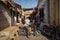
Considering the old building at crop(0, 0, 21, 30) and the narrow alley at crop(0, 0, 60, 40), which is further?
the old building at crop(0, 0, 21, 30)

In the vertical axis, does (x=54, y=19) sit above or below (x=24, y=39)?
above

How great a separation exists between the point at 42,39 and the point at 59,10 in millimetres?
2566

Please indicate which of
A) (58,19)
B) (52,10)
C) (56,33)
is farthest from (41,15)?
(56,33)

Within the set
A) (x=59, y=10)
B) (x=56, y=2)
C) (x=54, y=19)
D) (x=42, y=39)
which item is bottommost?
(x=42, y=39)

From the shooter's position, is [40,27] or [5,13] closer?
[40,27]

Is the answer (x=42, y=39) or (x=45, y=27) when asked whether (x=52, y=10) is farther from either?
(x=42, y=39)

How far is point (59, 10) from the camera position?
27.3ft

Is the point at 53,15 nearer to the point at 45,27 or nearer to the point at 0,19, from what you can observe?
the point at 45,27

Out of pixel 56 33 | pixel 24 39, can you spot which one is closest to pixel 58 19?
pixel 56 33

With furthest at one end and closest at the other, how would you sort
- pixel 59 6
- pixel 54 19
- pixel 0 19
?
pixel 0 19
pixel 54 19
pixel 59 6

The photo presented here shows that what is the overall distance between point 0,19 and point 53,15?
481cm

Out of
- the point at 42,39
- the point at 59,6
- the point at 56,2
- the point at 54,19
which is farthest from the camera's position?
the point at 54,19

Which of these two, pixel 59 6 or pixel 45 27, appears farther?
pixel 45 27

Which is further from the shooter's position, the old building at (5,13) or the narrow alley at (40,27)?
the old building at (5,13)
